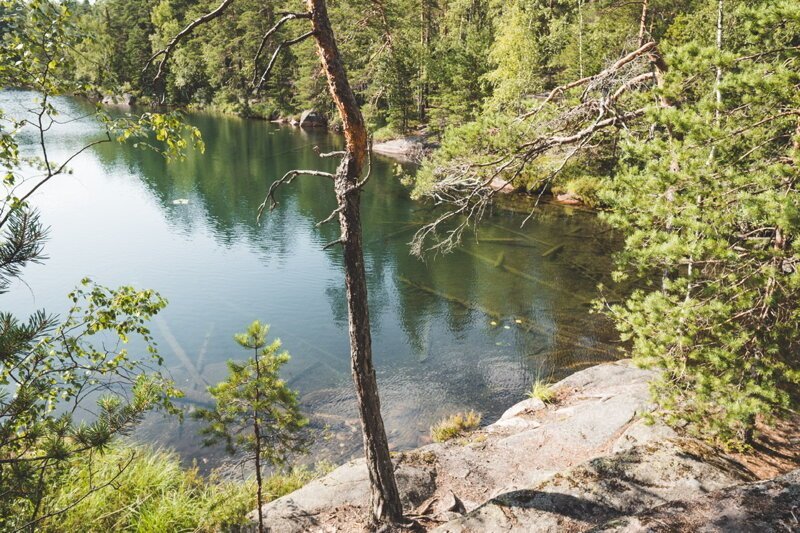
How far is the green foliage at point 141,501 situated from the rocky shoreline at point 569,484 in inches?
35.9

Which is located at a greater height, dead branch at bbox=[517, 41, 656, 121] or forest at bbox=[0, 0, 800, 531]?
dead branch at bbox=[517, 41, 656, 121]

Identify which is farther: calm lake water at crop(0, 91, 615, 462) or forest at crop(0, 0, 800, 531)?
calm lake water at crop(0, 91, 615, 462)

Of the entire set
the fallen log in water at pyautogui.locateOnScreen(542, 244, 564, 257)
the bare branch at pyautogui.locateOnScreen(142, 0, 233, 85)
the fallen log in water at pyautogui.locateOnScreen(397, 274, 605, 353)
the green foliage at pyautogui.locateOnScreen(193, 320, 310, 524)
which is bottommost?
the fallen log in water at pyautogui.locateOnScreen(397, 274, 605, 353)

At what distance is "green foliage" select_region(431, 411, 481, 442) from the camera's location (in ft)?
33.3

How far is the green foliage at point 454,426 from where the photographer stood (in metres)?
10.1

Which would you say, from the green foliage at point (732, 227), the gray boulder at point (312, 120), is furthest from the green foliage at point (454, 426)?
the gray boulder at point (312, 120)

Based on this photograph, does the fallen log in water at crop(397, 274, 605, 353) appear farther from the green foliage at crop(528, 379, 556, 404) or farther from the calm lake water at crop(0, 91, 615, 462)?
the green foliage at crop(528, 379, 556, 404)

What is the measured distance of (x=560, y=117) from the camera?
8.86 meters

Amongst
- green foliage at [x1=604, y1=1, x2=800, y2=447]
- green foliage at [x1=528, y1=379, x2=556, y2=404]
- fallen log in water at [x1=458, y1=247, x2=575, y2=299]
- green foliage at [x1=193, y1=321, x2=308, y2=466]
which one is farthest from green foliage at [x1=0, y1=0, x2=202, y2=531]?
fallen log in water at [x1=458, y1=247, x2=575, y2=299]

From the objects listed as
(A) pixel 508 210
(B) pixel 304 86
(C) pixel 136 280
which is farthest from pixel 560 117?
(B) pixel 304 86

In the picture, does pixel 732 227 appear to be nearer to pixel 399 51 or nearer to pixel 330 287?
pixel 399 51

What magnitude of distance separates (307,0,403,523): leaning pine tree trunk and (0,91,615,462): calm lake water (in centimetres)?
357

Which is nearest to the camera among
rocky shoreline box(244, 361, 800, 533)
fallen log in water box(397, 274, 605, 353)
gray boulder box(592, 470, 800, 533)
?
gray boulder box(592, 470, 800, 533)

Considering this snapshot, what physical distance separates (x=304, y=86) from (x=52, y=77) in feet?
166
